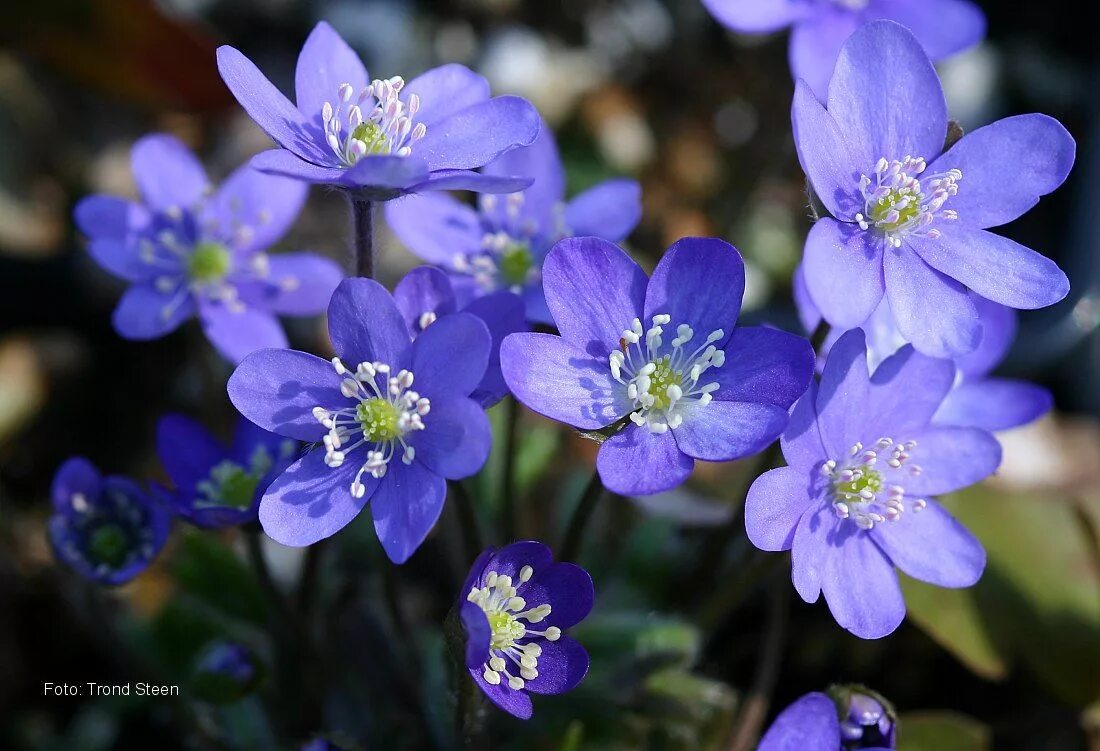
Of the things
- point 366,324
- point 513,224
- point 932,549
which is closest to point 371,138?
point 366,324

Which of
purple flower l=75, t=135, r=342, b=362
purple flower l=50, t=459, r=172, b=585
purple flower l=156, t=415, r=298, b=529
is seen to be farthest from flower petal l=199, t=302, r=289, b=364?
purple flower l=50, t=459, r=172, b=585

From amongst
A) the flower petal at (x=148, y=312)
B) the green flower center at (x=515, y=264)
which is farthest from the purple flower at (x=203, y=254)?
the green flower center at (x=515, y=264)

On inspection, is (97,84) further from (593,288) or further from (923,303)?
(923,303)

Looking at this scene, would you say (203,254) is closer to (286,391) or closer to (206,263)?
(206,263)

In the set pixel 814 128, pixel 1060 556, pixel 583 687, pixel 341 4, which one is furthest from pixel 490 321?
pixel 341 4

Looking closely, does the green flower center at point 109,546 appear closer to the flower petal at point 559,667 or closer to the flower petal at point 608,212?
the flower petal at point 559,667

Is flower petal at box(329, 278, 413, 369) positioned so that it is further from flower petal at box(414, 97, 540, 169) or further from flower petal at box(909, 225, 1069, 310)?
flower petal at box(909, 225, 1069, 310)

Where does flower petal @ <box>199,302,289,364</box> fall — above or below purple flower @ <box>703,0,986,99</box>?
below
